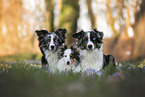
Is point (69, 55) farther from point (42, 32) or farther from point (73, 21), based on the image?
point (73, 21)

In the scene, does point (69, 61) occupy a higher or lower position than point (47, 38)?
lower

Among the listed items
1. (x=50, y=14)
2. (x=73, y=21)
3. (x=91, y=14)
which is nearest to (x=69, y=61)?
(x=73, y=21)

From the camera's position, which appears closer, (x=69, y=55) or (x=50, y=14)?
(x=69, y=55)

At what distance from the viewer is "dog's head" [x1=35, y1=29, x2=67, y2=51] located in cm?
510

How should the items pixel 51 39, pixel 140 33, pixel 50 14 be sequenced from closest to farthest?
pixel 51 39 → pixel 140 33 → pixel 50 14

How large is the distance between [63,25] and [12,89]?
10.9 metres

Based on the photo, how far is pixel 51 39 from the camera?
202 inches

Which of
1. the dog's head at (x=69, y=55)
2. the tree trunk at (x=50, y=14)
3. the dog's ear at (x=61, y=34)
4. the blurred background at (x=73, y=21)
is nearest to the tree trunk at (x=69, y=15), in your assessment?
the blurred background at (x=73, y=21)

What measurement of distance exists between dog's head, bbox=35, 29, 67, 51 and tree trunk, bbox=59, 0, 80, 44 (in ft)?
22.5

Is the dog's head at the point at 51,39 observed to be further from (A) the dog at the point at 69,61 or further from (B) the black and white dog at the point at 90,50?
(B) the black and white dog at the point at 90,50

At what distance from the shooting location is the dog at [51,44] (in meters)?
5.13

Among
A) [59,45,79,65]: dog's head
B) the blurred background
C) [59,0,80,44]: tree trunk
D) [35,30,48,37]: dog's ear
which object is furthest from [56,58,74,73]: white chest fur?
[59,0,80,44]: tree trunk

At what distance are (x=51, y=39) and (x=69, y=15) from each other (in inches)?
311

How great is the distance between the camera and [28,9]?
59.9 ft
